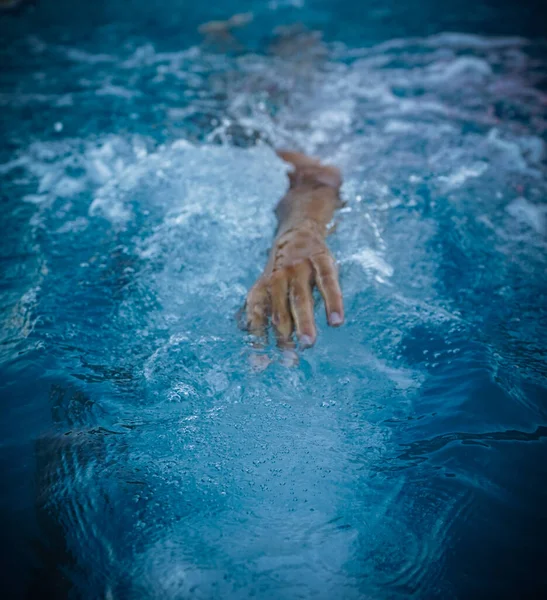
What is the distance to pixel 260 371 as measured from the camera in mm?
1936

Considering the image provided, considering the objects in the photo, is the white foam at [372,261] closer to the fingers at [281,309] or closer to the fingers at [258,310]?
the fingers at [281,309]

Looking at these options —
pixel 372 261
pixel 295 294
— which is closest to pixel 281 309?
pixel 295 294

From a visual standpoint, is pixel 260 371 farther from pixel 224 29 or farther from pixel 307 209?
pixel 224 29

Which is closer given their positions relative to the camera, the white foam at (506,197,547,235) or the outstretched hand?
the outstretched hand

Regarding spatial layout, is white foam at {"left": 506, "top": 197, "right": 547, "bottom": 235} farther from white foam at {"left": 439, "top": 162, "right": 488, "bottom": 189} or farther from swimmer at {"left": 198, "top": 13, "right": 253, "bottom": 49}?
swimmer at {"left": 198, "top": 13, "right": 253, "bottom": 49}

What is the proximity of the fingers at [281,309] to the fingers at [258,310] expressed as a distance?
0.19ft

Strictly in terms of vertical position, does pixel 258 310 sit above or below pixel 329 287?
below

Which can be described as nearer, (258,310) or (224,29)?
(258,310)

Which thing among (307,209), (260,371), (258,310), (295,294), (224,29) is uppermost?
(224,29)

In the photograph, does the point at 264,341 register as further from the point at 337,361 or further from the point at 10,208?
the point at 10,208

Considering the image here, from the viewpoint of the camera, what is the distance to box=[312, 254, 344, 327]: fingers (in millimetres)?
1859

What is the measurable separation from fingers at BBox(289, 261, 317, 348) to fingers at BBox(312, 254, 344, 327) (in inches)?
2.5

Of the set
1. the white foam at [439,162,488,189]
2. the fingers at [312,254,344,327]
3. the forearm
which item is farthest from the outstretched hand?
the white foam at [439,162,488,189]

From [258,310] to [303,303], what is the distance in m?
0.28
